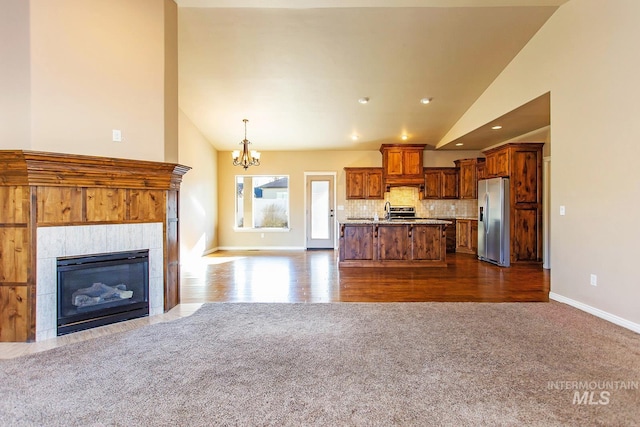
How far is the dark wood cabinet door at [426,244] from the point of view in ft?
20.4

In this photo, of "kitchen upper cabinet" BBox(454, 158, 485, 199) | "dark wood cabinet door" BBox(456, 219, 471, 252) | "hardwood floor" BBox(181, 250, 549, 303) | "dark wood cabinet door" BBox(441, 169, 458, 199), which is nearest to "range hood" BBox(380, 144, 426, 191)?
"dark wood cabinet door" BBox(441, 169, 458, 199)

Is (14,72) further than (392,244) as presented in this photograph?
No

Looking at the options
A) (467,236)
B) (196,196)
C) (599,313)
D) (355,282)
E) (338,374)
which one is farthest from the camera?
(467,236)

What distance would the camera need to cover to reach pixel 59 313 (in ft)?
9.52

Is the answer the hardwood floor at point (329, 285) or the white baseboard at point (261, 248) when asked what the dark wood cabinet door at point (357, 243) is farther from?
the white baseboard at point (261, 248)

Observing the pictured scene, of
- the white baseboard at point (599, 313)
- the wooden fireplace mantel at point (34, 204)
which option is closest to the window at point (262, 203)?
the wooden fireplace mantel at point (34, 204)

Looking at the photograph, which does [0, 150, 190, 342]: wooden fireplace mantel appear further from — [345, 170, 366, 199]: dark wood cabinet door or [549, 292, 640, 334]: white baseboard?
[345, 170, 366, 199]: dark wood cabinet door

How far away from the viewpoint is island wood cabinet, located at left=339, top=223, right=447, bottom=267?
621cm

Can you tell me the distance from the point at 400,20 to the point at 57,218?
468 cm

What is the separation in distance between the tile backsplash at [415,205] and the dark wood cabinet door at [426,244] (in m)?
2.24

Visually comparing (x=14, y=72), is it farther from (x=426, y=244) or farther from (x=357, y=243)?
(x=426, y=244)

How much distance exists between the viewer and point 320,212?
8812 mm

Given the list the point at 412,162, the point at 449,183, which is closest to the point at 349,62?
the point at 412,162

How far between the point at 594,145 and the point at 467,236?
480 centimetres
